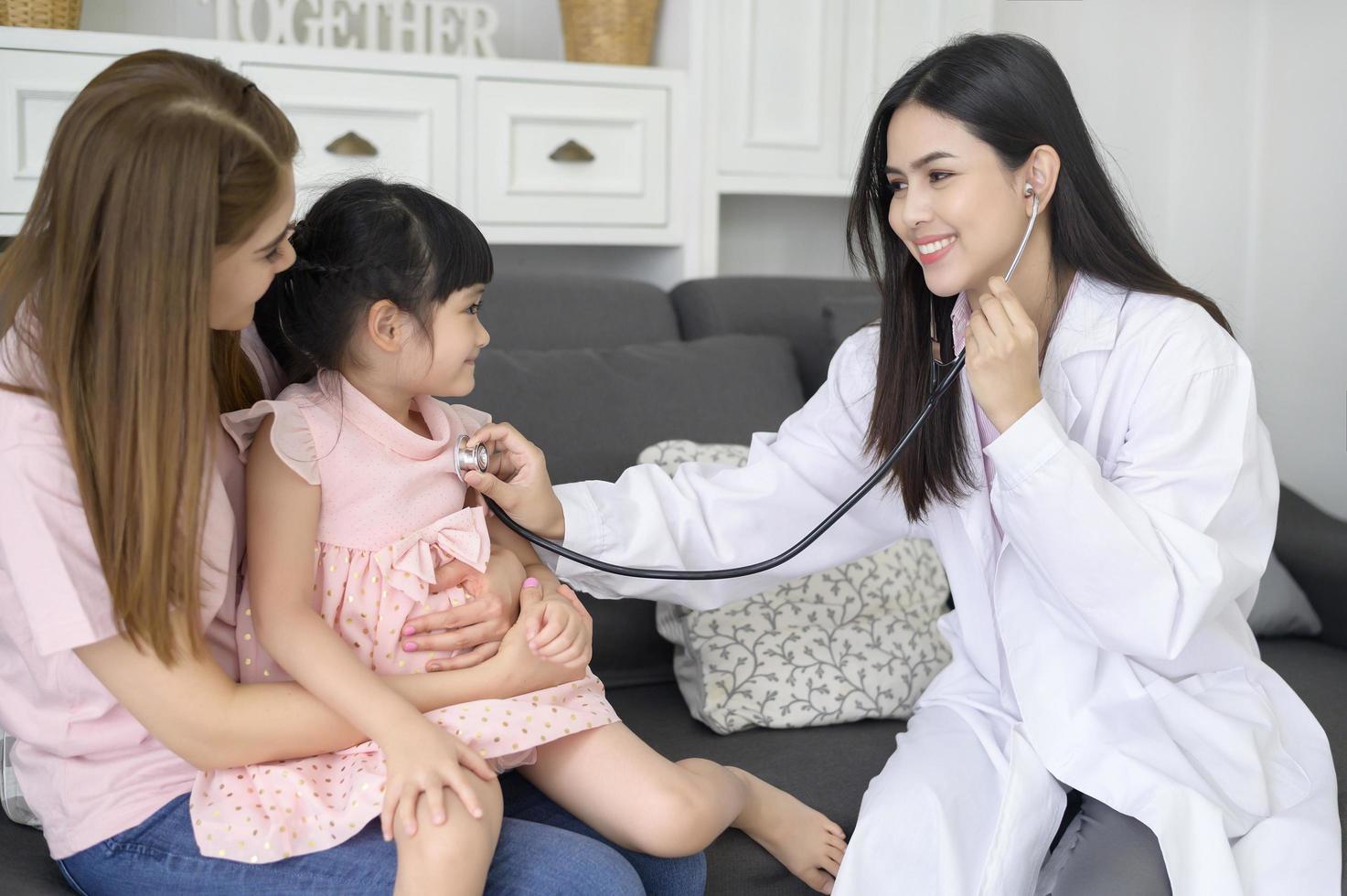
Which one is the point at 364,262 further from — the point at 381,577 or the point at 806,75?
the point at 806,75

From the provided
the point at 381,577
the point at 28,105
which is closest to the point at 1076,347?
the point at 381,577

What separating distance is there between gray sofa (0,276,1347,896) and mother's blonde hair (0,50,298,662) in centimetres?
69

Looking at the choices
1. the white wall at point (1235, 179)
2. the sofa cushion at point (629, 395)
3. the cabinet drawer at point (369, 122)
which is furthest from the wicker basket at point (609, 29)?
the sofa cushion at point (629, 395)

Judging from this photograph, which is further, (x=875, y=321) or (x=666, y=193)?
(x=666, y=193)

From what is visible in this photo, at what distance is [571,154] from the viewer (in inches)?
91.7

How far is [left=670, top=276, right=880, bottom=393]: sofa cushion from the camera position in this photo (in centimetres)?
227

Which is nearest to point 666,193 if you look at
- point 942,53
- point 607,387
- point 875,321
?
point 607,387

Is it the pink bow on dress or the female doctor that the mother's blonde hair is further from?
the female doctor

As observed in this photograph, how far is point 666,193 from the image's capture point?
2418mm

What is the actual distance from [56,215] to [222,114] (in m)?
0.15

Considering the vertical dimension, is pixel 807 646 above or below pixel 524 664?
below

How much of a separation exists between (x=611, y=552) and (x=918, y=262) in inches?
19.3

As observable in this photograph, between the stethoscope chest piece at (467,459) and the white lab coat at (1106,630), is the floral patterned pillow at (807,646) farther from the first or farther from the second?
the stethoscope chest piece at (467,459)

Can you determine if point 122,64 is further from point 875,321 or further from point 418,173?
point 418,173
